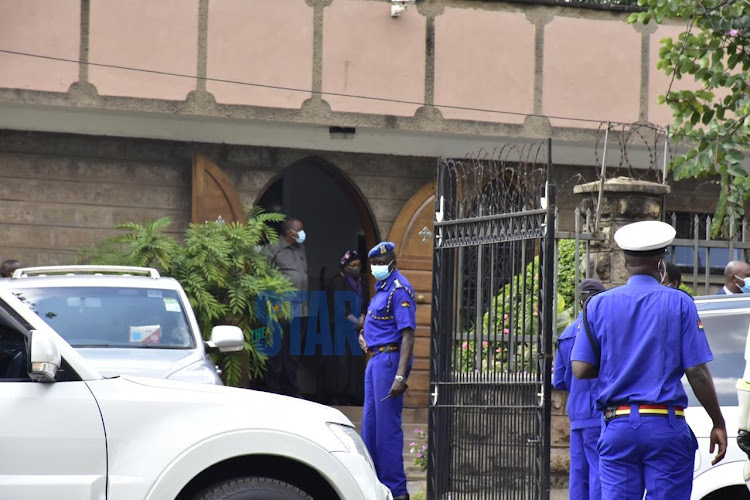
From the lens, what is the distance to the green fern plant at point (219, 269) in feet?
43.0

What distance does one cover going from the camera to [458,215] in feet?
30.1

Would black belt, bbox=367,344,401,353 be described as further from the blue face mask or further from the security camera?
the security camera

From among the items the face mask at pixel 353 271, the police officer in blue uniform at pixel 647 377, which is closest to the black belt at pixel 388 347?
the police officer in blue uniform at pixel 647 377

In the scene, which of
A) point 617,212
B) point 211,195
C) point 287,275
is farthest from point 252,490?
point 211,195

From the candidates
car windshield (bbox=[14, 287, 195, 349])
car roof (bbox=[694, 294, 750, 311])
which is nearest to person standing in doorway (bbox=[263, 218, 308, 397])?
car windshield (bbox=[14, 287, 195, 349])

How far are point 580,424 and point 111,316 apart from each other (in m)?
3.59

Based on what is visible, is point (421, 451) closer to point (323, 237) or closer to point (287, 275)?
point (287, 275)

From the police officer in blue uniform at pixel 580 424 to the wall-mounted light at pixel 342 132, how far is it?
7.03 m

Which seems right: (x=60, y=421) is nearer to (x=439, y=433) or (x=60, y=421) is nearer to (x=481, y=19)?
(x=439, y=433)

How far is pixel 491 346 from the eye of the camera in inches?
351

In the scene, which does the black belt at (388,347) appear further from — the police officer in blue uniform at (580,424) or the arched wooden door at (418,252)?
the arched wooden door at (418,252)

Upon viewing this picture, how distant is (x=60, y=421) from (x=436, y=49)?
10.4 m

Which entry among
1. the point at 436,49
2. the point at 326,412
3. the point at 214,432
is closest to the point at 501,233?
the point at 326,412

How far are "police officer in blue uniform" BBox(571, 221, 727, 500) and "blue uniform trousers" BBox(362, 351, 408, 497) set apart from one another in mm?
3976
